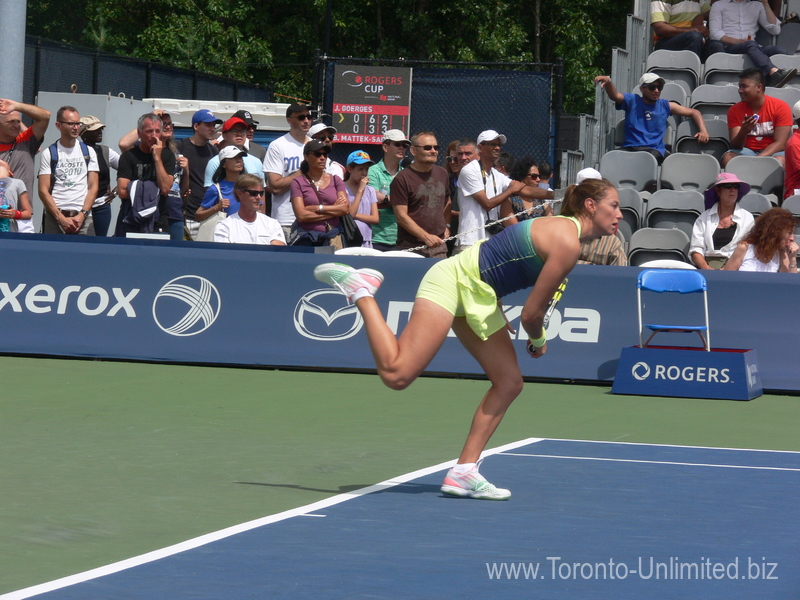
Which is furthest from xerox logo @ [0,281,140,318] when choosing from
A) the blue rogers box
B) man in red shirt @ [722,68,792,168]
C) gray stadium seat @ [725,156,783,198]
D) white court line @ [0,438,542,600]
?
man in red shirt @ [722,68,792,168]

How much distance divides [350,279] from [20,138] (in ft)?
26.1

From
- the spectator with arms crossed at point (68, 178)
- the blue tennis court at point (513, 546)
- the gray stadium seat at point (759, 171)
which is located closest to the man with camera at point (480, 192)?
the gray stadium seat at point (759, 171)

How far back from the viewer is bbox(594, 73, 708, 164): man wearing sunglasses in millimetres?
15773

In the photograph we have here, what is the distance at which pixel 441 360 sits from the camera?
1186 centimetres

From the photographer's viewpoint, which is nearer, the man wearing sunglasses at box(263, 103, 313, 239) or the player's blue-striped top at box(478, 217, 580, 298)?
the player's blue-striped top at box(478, 217, 580, 298)

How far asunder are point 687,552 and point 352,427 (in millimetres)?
3810

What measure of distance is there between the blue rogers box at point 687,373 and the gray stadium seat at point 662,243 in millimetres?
2997

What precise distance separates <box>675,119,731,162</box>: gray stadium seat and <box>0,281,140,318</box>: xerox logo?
8.20 m

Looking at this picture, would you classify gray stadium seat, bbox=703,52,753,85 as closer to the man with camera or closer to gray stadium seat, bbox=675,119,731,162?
gray stadium seat, bbox=675,119,731,162

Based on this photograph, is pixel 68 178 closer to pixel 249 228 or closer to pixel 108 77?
pixel 249 228

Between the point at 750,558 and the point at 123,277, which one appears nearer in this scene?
the point at 750,558

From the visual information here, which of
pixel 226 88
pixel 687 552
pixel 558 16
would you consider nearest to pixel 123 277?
pixel 687 552

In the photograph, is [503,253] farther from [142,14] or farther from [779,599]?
[142,14]

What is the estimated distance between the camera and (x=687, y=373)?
36.0 ft
